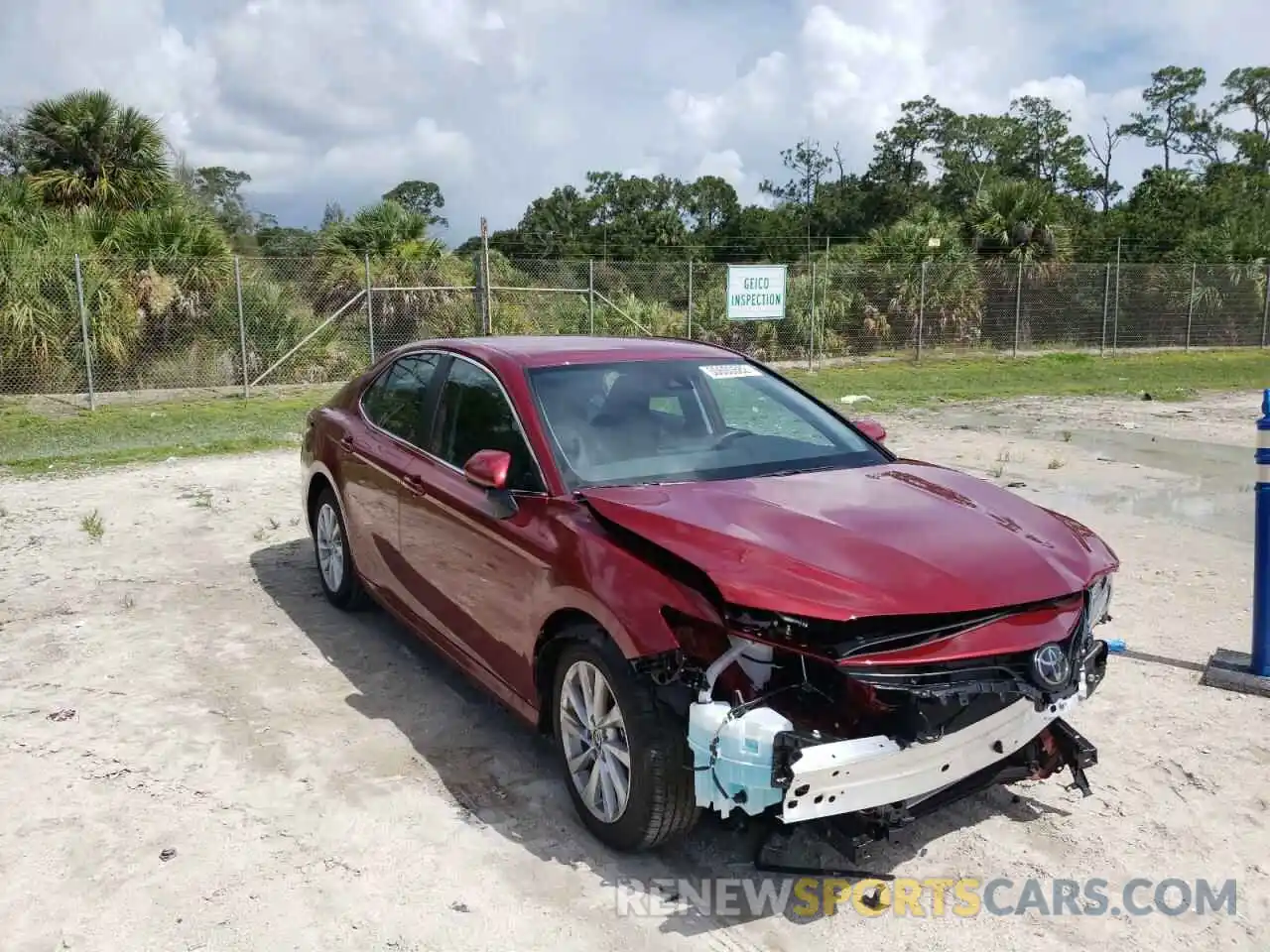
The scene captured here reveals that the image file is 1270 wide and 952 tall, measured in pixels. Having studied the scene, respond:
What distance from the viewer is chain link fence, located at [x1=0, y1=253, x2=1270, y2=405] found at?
51.3ft

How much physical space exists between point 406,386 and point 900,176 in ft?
271

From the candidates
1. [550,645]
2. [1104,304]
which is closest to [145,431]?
[550,645]

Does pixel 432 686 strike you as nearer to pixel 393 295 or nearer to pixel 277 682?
pixel 277 682

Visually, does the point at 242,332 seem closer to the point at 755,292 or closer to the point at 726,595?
the point at 755,292

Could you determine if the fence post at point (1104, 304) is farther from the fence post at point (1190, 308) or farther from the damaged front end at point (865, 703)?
the damaged front end at point (865, 703)

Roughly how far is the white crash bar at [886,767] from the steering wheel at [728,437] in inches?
63.7

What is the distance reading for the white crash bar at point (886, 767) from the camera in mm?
2760

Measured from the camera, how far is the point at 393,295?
18469 millimetres

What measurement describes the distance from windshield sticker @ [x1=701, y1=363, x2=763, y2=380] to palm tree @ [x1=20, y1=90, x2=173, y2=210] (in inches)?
694

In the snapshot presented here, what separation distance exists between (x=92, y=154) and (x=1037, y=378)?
58.8 ft

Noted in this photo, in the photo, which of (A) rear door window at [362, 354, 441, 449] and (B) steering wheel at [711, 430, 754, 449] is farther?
(A) rear door window at [362, 354, 441, 449]

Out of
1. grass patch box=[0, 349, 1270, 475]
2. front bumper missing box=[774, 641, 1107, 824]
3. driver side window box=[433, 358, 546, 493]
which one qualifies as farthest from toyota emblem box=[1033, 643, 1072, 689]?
grass patch box=[0, 349, 1270, 475]

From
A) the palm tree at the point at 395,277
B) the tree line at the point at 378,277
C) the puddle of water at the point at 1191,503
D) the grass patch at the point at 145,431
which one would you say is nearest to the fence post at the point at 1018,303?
the tree line at the point at 378,277

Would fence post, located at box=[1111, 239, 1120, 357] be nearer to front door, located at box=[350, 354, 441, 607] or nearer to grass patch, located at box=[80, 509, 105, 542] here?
grass patch, located at box=[80, 509, 105, 542]
